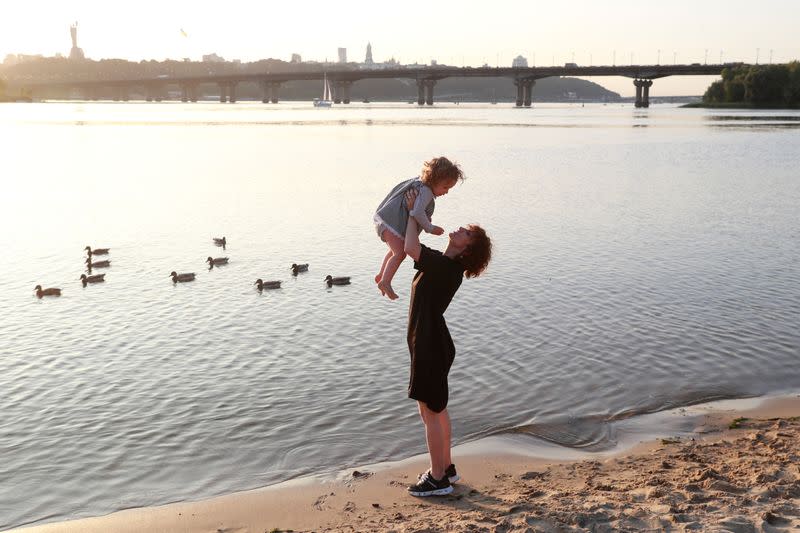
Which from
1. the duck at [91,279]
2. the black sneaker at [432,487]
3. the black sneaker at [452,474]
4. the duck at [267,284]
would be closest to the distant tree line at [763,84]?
the duck at [267,284]

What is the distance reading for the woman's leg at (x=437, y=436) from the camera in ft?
24.3

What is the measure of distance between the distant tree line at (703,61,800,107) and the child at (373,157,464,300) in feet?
490

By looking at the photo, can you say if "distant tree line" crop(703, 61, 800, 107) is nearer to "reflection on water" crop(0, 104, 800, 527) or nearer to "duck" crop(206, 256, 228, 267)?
"reflection on water" crop(0, 104, 800, 527)

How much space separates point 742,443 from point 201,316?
10.2m

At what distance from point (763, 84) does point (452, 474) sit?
14958cm

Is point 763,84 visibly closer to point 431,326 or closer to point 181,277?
point 181,277

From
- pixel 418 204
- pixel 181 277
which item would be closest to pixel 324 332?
pixel 181 277

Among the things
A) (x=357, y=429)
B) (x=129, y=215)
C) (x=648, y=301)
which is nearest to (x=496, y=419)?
(x=357, y=429)

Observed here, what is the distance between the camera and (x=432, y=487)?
7.75 meters

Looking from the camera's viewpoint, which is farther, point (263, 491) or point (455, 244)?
point (263, 491)

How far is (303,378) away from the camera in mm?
11938

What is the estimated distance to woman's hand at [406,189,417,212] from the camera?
6500 millimetres

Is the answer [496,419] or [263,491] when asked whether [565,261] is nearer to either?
[496,419]

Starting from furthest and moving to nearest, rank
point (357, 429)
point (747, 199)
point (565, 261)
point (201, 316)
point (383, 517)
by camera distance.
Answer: point (747, 199) < point (565, 261) < point (201, 316) < point (357, 429) < point (383, 517)
